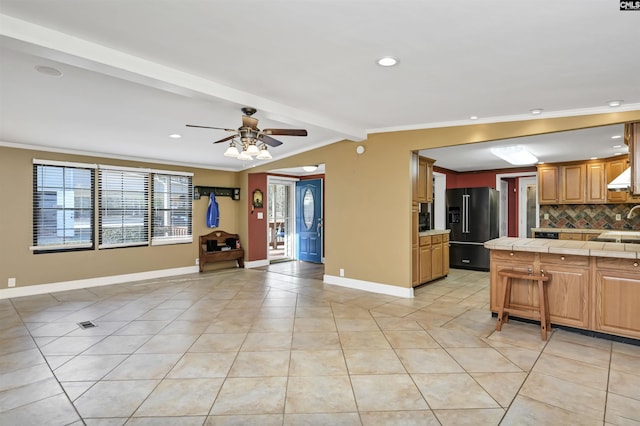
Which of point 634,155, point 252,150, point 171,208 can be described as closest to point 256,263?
point 171,208

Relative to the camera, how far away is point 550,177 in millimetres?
6789

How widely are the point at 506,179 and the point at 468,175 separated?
85 centimetres

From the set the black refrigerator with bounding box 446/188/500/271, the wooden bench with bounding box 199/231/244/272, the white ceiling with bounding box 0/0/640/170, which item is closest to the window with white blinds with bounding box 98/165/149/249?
the wooden bench with bounding box 199/231/244/272

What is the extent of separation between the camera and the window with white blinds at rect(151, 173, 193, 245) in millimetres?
6707

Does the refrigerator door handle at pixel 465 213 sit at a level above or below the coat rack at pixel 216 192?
below

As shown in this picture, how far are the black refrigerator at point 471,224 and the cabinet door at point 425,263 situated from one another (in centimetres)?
193

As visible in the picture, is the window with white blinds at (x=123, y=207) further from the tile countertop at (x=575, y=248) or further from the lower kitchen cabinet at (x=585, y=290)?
the lower kitchen cabinet at (x=585, y=290)

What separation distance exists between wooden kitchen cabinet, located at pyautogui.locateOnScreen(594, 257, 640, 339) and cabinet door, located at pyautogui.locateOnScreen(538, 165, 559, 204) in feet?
13.3

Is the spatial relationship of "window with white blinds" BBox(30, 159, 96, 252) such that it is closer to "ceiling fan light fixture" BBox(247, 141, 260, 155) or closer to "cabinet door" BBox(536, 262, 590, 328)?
"ceiling fan light fixture" BBox(247, 141, 260, 155)

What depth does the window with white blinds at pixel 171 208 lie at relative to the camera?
671 cm

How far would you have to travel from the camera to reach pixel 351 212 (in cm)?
546

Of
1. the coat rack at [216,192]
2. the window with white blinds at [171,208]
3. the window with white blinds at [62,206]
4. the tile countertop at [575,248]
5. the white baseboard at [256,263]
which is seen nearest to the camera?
the tile countertop at [575,248]

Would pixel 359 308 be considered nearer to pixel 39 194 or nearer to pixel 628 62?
pixel 628 62

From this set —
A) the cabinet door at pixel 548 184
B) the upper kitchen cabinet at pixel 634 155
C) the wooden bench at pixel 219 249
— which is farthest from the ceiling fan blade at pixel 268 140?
the cabinet door at pixel 548 184
